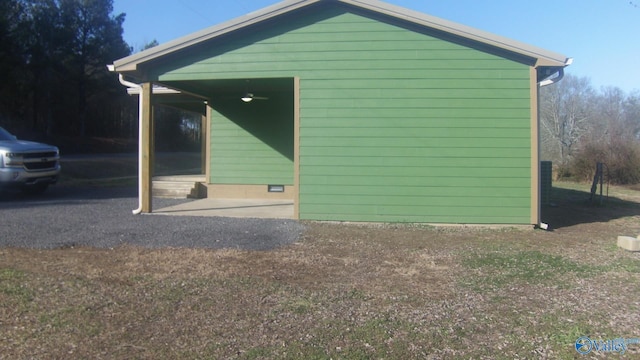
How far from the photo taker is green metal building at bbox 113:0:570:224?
886 centimetres

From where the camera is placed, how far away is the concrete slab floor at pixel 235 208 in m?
9.98

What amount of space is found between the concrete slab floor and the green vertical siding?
1241mm

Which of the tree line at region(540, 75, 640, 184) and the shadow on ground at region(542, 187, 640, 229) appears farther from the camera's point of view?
the tree line at region(540, 75, 640, 184)

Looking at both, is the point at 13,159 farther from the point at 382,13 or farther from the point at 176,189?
the point at 382,13

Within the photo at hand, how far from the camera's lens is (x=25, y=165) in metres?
12.2

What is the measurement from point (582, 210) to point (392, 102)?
665cm

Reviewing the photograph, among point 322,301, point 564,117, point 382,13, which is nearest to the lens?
point 322,301

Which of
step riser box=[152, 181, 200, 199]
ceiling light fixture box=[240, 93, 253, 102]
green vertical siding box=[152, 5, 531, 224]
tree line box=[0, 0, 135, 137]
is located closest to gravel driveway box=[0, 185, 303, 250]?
green vertical siding box=[152, 5, 531, 224]

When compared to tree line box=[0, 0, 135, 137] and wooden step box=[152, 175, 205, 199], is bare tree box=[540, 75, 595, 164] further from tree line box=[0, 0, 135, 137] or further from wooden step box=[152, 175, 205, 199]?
tree line box=[0, 0, 135, 137]

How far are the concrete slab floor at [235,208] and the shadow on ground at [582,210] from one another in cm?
550

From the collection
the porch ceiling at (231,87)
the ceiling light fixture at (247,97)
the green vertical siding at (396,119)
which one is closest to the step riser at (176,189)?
the porch ceiling at (231,87)

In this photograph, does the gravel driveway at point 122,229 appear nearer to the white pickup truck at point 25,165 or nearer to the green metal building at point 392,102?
the white pickup truck at point 25,165

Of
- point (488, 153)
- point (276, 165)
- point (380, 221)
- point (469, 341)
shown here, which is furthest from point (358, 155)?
point (469, 341)

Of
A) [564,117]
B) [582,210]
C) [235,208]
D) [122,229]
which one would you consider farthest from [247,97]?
[564,117]
